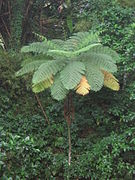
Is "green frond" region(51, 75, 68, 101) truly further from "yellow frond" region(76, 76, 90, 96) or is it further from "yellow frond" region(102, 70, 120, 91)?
"yellow frond" region(102, 70, 120, 91)

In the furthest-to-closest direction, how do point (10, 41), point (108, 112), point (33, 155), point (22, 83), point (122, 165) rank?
point (10, 41), point (22, 83), point (108, 112), point (122, 165), point (33, 155)

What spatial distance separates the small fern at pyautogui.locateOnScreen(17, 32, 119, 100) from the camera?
3.80m

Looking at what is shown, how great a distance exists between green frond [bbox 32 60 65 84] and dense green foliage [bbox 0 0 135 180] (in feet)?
2.83

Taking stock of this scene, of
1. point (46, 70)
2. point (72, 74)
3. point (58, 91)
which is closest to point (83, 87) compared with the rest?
point (72, 74)

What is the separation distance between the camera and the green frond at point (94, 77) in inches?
151

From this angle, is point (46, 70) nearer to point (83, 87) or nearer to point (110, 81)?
point (83, 87)

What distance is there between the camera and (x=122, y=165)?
4.26m

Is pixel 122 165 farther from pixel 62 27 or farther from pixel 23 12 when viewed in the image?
pixel 23 12

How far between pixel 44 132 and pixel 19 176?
1439 mm

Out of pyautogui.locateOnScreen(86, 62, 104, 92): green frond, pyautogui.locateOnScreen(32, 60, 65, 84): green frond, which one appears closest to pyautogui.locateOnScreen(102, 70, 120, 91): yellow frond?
pyautogui.locateOnScreen(86, 62, 104, 92): green frond

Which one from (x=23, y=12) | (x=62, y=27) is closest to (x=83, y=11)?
(x=62, y=27)

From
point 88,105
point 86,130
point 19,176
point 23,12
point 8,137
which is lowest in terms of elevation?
point 86,130

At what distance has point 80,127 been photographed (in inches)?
205

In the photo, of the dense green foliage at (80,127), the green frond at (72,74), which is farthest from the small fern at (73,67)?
the dense green foliage at (80,127)
